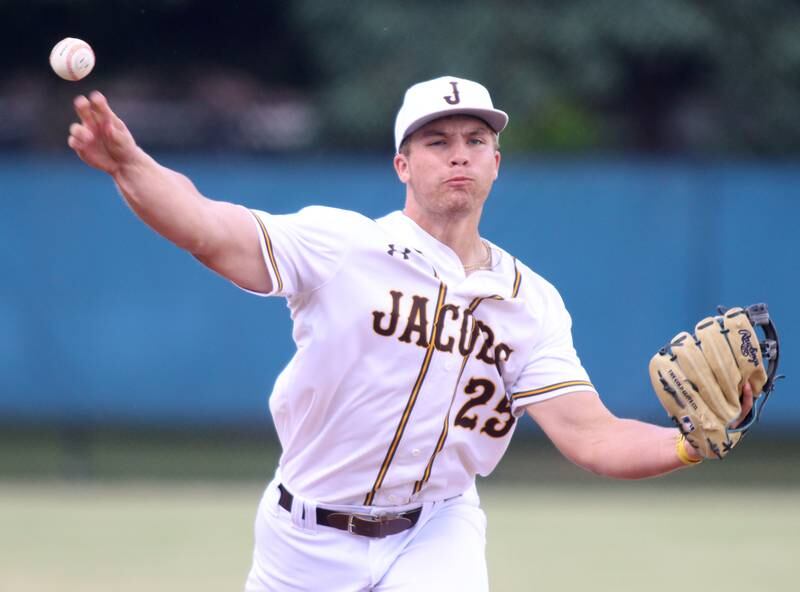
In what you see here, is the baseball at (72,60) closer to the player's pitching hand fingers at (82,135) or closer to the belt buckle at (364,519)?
the player's pitching hand fingers at (82,135)

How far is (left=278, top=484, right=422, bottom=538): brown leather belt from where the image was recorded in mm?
4465

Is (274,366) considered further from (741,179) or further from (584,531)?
(741,179)

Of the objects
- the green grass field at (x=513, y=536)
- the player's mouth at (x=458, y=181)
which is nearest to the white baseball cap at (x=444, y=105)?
the player's mouth at (x=458, y=181)

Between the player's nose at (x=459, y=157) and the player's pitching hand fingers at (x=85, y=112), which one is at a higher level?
the player's nose at (x=459, y=157)

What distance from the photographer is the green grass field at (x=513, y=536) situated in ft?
25.8

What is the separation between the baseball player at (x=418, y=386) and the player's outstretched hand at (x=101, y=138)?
680 mm

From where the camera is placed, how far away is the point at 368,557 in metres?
4.45

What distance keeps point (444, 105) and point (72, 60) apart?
1368mm

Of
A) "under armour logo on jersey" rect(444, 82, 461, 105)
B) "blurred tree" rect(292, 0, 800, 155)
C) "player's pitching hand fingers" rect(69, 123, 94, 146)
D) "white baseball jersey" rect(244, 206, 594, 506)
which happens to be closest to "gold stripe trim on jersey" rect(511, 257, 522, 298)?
"white baseball jersey" rect(244, 206, 594, 506)

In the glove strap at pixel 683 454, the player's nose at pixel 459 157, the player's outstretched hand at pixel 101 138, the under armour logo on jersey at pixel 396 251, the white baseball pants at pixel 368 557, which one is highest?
the player's nose at pixel 459 157

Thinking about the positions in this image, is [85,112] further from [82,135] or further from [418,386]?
[418,386]

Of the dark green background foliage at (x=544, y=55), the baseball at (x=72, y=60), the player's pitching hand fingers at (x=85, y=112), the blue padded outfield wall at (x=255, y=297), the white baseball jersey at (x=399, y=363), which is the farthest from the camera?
the dark green background foliage at (x=544, y=55)

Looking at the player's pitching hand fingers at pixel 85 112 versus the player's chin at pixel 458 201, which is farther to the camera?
the player's chin at pixel 458 201

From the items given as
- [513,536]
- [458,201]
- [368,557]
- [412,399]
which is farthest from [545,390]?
[513,536]
